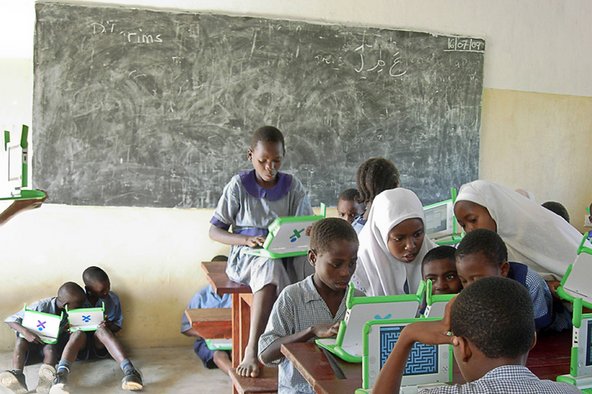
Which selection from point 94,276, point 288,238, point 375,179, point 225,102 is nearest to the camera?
point 288,238

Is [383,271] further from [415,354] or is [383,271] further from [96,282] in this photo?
[96,282]

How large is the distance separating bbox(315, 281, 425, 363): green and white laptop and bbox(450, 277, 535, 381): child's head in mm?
443

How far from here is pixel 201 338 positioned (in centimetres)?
437

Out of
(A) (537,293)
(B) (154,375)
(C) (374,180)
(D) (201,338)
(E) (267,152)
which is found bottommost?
(B) (154,375)

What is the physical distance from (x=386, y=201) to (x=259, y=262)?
0.69m

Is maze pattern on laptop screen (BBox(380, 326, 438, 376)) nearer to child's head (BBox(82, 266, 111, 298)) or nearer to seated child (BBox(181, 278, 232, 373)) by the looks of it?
seated child (BBox(181, 278, 232, 373))

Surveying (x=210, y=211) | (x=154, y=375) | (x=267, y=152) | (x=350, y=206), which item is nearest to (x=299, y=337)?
(x=267, y=152)

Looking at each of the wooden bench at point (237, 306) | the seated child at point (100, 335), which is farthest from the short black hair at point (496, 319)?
the seated child at point (100, 335)

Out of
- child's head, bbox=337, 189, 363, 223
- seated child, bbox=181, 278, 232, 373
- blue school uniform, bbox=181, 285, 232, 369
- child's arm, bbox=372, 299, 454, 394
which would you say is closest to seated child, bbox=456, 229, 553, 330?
child's arm, bbox=372, 299, 454, 394

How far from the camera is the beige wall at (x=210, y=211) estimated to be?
4.28m

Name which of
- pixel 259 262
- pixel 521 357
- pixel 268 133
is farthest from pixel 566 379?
pixel 268 133

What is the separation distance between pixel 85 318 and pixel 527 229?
2.69 meters

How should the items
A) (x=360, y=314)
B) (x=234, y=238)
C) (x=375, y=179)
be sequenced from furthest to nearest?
1. (x=375, y=179)
2. (x=234, y=238)
3. (x=360, y=314)

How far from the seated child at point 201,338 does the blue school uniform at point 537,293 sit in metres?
2.16
